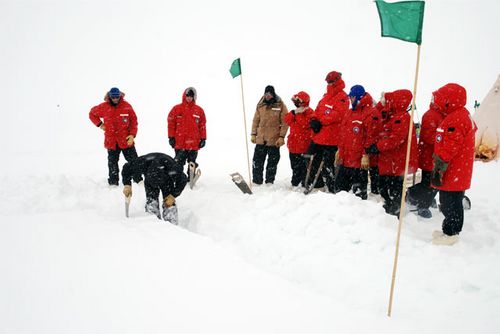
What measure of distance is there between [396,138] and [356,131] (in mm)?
815

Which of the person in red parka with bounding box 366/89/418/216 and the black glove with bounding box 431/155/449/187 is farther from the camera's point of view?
the person in red parka with bounding box 366/89/418/216

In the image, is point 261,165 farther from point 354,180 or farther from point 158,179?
point 158,179

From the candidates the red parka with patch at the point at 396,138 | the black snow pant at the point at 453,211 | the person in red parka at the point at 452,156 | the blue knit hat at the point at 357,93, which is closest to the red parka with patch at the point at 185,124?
the blue knit hat at the point at 357,93

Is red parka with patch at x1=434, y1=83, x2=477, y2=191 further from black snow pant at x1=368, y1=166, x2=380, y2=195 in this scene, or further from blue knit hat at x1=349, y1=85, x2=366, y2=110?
black snow pant at x1=368, y1=166, x2=380, y2=195

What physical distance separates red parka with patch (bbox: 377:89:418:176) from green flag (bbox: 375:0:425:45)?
6.76 ft

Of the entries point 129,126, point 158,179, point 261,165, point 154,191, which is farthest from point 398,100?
point 129,126

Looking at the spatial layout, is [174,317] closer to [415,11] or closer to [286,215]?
[286,215]

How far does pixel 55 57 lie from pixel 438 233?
1998 inches

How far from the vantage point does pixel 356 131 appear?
19.4 ft

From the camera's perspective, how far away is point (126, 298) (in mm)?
2906

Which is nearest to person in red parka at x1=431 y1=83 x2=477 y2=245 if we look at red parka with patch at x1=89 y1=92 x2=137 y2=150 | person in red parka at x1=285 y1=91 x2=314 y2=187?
person in red parka at x1=285 y1=91 x2=314 y2=187

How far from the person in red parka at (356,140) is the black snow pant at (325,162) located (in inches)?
30.2

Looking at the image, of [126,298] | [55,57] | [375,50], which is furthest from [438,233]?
[375,50]

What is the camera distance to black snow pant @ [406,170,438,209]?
210 inches
